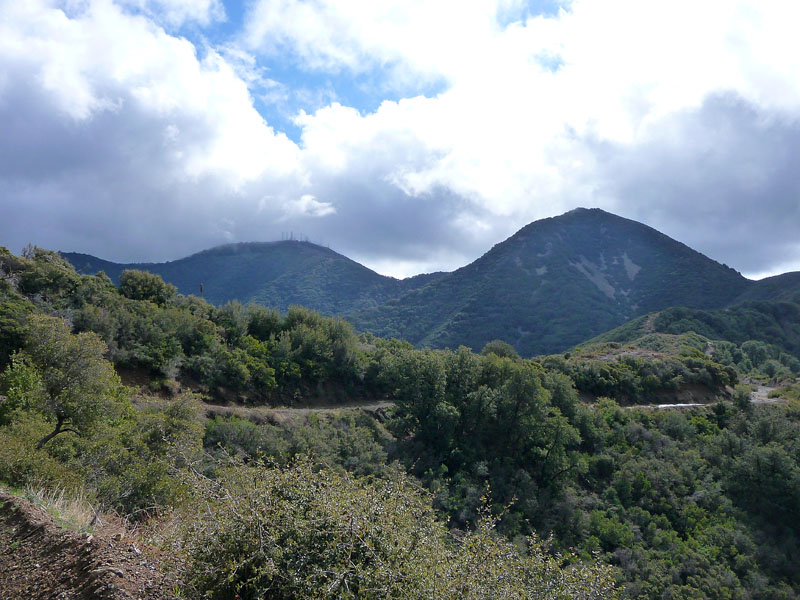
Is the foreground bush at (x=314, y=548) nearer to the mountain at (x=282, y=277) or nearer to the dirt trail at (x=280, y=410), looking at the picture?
the dirt trail at (x=280, y=410)

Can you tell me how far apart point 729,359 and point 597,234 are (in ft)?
229

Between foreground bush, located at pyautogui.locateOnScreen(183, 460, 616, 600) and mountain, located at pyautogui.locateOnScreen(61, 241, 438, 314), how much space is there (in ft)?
242

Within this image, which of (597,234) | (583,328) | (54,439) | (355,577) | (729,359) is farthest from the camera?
(597,234)

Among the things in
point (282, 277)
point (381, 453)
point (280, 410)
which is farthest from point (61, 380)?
point (282, 277)

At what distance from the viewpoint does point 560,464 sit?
2544 cm

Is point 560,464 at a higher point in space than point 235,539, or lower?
lower

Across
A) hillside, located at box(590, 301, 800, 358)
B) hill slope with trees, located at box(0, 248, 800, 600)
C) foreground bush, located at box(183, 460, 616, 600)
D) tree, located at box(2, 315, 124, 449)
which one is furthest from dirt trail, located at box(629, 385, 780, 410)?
foreground bush, located at box(183, 460, 616, 600)

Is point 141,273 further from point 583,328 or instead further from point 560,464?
point 583,328

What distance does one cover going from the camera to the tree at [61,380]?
1188cm

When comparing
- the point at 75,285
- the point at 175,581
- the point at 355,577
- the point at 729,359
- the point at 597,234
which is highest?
the point at 597,234

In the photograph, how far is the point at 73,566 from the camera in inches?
198

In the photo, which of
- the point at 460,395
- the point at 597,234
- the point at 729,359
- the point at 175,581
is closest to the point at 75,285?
the point at 460,395

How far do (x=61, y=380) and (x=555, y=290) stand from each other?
278ft

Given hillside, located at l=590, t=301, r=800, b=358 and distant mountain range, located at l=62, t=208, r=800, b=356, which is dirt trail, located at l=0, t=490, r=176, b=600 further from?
distant mountain range, located at l=62, t=208, r=800, b=356
